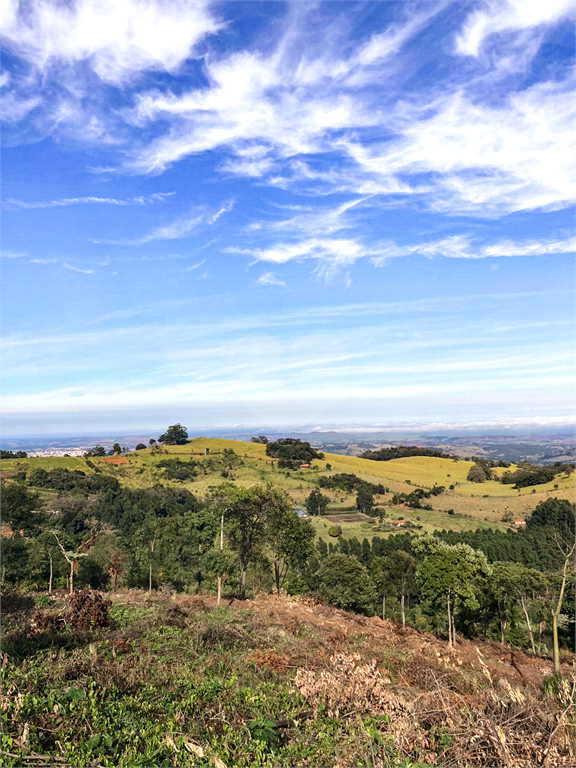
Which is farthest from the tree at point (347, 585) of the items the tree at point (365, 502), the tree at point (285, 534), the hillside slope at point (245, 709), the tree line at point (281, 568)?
the tree at point (365, 502)

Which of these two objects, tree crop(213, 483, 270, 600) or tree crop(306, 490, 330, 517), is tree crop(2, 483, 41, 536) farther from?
tree crop(306, 490, 330, 517)

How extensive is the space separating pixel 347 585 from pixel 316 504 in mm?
60134

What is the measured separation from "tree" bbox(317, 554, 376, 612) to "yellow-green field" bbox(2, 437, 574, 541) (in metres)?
39.1

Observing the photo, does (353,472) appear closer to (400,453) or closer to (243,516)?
(400,453)

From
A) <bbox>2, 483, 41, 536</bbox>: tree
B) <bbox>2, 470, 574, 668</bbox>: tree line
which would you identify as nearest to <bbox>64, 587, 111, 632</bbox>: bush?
<bbox>2, 470, 574, 668</bbox>: tree line

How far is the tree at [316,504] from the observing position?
97.4 metres

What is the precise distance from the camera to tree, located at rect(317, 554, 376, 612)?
124 ft

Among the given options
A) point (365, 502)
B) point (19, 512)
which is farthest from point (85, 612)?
point (365, 502)

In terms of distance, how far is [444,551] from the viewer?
100ft

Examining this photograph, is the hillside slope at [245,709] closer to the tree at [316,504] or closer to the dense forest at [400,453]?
the tree at [316,504]

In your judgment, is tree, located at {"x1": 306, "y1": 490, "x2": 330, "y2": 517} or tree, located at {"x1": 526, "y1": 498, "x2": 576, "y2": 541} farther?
tree, located at {"x1": 306, "y1": 490, "x2": 330, "y2": 517}

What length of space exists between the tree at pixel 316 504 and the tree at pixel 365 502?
9.82 metres

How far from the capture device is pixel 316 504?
322 ft

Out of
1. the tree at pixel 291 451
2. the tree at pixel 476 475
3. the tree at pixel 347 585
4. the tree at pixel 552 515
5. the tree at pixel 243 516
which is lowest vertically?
the tree at pixel 552 515
